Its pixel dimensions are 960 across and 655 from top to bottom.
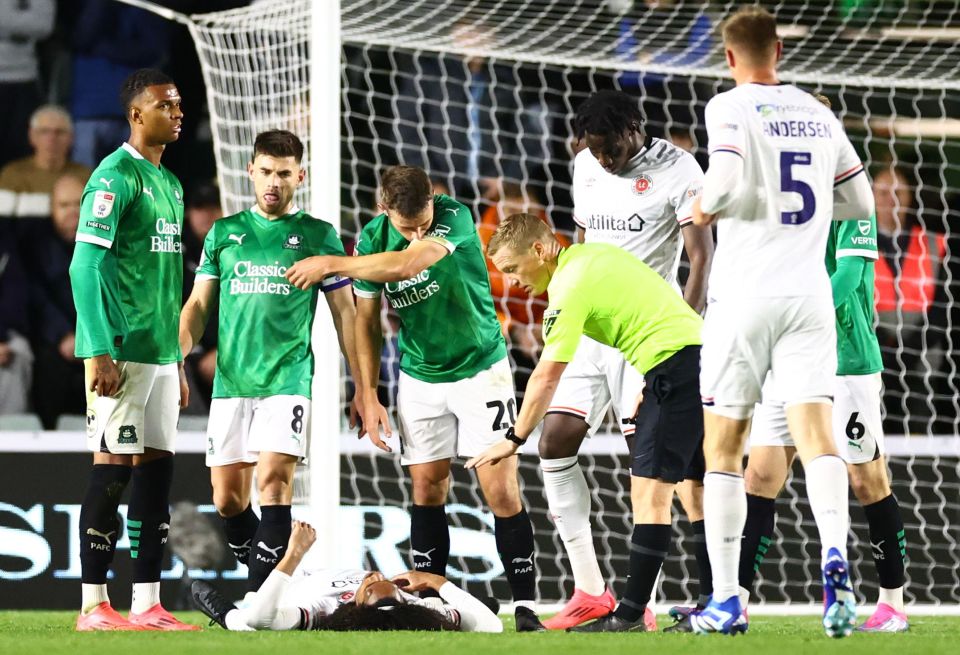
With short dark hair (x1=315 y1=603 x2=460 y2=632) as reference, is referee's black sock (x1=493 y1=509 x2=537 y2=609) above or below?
above

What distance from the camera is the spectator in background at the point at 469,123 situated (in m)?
9.06

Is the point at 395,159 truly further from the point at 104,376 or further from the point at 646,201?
the point at 104,376

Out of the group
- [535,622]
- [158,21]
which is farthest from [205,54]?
[535,622]

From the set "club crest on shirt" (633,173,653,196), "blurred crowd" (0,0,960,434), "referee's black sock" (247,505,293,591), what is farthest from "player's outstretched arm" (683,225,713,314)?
"blurred crowd" (0,0,960,434)

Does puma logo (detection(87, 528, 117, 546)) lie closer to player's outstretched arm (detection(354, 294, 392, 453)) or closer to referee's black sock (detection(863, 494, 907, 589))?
player's outstretched arm (detection(354, 294, 392, 453))

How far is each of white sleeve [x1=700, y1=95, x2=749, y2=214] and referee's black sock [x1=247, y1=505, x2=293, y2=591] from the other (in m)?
2.01

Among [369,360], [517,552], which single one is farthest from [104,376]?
[517,552]

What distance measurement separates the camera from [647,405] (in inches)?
197

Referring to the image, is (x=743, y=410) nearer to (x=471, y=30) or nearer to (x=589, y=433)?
(x=589, y=433)

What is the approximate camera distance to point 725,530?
446cm

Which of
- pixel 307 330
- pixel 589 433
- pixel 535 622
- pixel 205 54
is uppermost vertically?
pixel 205 54

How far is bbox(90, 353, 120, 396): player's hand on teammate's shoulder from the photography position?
202 inches

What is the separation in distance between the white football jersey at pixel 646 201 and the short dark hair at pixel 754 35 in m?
1.13

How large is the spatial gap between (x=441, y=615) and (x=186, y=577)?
8.78 feet
